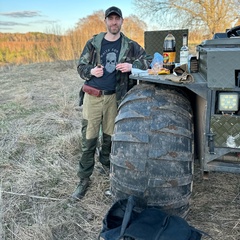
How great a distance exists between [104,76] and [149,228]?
1763 mm

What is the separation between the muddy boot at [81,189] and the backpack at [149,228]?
1307mm

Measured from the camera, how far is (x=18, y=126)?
18.7 ft

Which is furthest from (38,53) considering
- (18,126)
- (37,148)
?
(37,148)

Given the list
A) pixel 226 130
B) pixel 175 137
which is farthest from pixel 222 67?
pixel 175 137

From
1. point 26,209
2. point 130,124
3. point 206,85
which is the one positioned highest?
point 206,85

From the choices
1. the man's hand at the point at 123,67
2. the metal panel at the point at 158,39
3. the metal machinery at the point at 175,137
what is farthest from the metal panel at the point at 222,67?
the metal panel at the point at 158,39

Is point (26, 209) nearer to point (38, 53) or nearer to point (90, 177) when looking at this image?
point (90, 177)

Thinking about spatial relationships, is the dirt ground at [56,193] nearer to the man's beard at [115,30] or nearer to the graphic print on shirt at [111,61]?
the graphic print on shirt at [111,61]

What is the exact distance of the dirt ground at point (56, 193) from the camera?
2717mm

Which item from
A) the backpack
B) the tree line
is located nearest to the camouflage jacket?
the backpack

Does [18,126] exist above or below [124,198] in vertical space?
below

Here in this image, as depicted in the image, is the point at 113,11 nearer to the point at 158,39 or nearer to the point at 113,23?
the point at 113,23

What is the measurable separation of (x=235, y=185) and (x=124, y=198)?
1728 mm

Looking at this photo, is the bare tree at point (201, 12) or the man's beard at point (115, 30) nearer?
the man's beard at point (115, 30)
